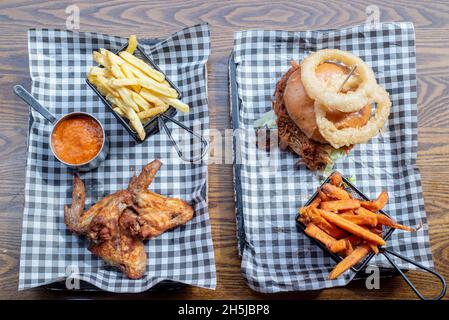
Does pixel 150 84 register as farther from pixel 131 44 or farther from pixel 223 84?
pixel 223 84

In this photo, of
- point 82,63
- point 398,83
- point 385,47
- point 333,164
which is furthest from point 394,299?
point 82,63

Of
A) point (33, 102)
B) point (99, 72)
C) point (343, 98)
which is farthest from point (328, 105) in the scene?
point (33, 102)

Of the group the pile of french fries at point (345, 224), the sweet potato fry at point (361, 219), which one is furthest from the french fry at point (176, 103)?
the sweet potato fry at point (361, 219)

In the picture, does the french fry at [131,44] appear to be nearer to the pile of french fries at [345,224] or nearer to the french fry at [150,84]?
the french fry at [150,84]

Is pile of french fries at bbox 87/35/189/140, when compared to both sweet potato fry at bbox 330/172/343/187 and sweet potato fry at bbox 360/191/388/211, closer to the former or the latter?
sweet potato fry at bbox 330/172/343/187

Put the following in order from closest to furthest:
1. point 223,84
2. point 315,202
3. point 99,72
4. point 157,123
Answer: point 99,72 < point 315,202 < point 157,123 < point 223,84

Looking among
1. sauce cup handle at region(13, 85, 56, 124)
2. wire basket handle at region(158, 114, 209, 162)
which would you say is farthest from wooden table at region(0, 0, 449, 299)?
sauce cup handle at region(13, 85, 56, 124)
